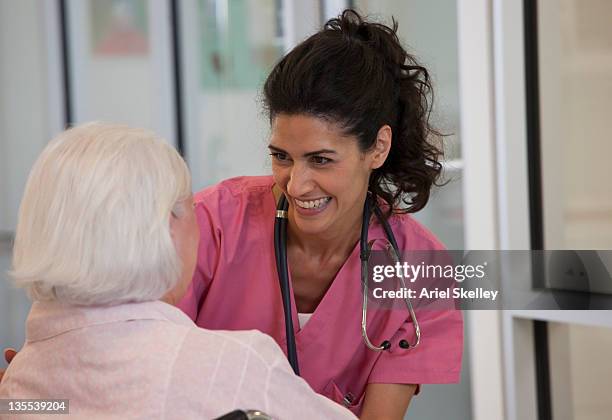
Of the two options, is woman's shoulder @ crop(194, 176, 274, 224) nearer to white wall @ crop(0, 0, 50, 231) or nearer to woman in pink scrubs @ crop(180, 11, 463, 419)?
woman in pink scrubs @ crop(180, 11, 463, 419)

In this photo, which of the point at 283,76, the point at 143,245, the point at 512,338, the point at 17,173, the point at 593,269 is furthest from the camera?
the point at 17,173

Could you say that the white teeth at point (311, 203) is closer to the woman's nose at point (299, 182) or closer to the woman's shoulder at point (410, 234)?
the woman's nose at point (299, 182)

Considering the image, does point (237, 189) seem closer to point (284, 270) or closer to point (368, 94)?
point (284, 270)

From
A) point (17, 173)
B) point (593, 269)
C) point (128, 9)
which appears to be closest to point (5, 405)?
point (593, 269)

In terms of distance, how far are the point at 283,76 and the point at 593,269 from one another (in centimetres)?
108

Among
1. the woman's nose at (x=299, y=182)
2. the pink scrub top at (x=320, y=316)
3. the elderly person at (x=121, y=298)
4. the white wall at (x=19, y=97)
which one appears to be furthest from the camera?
the white wall at (x=19, y=97)

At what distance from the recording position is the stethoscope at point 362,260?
163 cm

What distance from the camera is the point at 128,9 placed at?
472 cm

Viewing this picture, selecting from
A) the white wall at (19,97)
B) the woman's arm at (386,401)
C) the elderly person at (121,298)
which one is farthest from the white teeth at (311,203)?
the white wall at (19,97)

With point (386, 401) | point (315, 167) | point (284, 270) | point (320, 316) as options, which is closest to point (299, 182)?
point (315, 167)

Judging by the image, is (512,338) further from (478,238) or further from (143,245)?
(143,245)

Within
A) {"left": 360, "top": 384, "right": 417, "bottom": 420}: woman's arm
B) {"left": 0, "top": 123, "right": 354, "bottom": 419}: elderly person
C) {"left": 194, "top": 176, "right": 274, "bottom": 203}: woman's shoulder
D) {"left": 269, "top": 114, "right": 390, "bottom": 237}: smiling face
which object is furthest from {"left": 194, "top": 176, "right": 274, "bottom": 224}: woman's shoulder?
{"left": 0, "top": 123, "right": 354, "bottom": 419}: elderly person

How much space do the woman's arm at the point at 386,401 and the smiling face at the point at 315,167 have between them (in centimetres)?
32

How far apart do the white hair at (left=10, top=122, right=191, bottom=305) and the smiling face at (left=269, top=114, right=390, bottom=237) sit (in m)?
0.53
